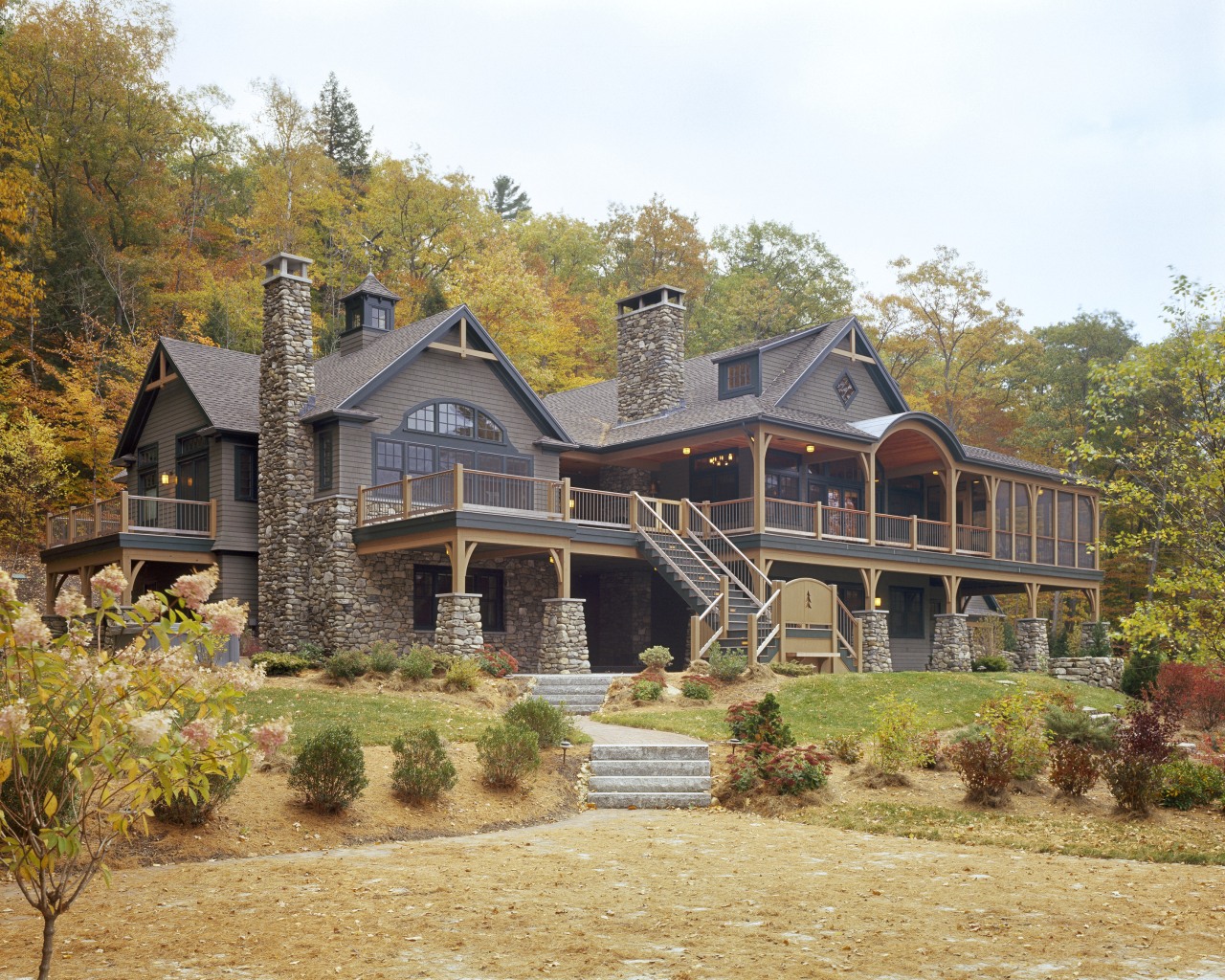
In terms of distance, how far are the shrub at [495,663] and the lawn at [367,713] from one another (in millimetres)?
2979

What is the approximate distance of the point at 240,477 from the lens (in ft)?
89.5

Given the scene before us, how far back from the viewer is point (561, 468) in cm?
3130

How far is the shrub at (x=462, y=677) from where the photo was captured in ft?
63.2

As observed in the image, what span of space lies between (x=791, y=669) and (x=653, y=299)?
42.0 feet

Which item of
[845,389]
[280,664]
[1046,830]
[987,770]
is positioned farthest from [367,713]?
[845,389]

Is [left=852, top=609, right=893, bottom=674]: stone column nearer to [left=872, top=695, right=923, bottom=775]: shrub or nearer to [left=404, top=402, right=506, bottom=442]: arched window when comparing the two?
[left=404, top=402, right=506, bottom=442]: arched window

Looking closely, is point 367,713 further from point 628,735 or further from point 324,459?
point 324,459

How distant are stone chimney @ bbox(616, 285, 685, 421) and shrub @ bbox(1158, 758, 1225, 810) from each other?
64.4 ft

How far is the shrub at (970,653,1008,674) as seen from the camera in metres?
28.9

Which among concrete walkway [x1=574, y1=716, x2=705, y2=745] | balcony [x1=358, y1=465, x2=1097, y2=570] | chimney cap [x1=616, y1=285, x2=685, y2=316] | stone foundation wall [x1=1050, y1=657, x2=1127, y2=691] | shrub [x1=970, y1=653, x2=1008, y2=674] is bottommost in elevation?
stone foundation wall [x1=1050, y1=657, x2=1127, y2=691]

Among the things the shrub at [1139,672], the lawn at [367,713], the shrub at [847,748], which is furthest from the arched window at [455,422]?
the shrub at [1139,672]

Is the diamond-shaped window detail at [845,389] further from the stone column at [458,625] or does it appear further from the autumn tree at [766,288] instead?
the autumn tree at [766,288]

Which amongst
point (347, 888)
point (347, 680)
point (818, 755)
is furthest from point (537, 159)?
point (347, 888)

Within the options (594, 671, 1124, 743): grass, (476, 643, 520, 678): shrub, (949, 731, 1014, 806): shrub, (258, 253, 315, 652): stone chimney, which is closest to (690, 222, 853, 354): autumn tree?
(258, 253, 315, 652): stone chimney
